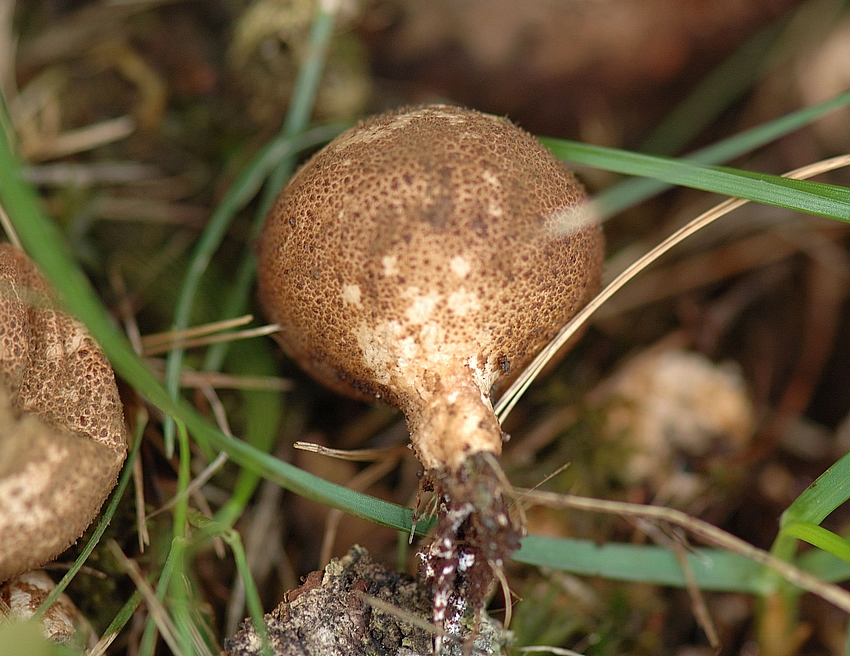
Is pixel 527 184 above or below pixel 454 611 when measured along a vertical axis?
above

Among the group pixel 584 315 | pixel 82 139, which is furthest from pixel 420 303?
pixel 82 139

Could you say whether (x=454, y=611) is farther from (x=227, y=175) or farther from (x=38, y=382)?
(x=227, y=175)

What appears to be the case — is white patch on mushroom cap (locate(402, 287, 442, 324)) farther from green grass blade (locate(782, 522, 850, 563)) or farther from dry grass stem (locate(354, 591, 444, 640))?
green grass blade (locate(782, 522, 850, 563))

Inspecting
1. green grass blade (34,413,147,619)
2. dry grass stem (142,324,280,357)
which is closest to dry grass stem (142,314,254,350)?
dry grass stem (142,324,280,357)

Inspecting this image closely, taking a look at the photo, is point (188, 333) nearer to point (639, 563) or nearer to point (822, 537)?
point (639, 563)

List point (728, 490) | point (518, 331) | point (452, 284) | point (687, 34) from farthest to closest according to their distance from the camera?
point (687, 34) → point (728, 490) → point (518, 331) → point (452, 284)

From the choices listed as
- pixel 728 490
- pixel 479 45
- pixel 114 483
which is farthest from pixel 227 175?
pixel 728 490
